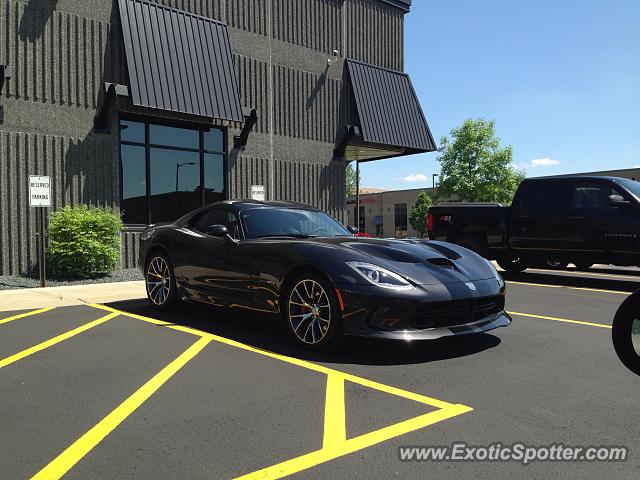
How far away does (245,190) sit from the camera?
15828mm

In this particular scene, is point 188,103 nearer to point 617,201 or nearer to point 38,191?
point 38,191

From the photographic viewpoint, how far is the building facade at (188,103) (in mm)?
12070

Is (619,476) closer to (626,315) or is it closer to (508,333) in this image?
(626,315)

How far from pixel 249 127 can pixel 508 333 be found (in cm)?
1108

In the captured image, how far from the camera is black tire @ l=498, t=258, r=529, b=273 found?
37.0ft

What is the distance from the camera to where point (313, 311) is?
493 centimetres

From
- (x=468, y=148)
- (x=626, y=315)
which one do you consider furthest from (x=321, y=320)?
(x=468, y=148)

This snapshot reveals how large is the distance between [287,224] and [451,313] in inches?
87.8

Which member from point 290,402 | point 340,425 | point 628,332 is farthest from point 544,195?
point 340,425

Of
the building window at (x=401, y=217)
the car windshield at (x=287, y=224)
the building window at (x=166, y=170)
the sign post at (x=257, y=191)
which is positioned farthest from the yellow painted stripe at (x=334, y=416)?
the building window at (x=401, y=217)

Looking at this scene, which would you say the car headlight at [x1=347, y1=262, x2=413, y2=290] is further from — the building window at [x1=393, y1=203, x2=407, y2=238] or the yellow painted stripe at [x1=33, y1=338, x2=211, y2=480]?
the building window at [x1=393, y1=203, x2=407, y2=238]

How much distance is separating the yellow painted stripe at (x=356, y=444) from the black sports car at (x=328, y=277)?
113 centimetres

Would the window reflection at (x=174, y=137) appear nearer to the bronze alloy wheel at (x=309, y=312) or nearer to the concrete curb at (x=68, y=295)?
the concrete curb at (x=68, y=295)

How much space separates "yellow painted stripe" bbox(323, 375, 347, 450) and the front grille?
0.88 meters
